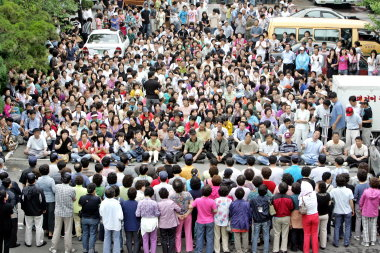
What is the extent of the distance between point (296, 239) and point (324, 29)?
1538 centimetres

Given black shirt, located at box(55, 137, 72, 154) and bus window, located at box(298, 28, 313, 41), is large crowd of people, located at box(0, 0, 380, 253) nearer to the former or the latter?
black shirt, located at box(55, 137, 72, 154)

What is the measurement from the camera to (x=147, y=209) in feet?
50.1

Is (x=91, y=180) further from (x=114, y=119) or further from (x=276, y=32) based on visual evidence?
(x=276, y=32)

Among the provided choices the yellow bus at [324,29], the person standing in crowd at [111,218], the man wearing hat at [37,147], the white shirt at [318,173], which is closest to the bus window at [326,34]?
the yellow bus at [324,29]

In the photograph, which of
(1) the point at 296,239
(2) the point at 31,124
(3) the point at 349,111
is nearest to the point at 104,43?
(2) the point at 31,124

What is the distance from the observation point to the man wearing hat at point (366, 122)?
21.7 m

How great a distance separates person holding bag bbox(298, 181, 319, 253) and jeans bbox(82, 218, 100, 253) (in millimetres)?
4267

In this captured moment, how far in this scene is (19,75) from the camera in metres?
24.8

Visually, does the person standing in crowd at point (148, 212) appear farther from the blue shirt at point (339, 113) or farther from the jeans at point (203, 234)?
the blue shirt at point (339, 113)

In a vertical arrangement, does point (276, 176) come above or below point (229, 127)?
above

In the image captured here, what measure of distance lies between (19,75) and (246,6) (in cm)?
1281

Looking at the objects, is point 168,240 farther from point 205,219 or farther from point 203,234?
point 205,219

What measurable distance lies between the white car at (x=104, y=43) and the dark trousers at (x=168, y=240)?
14.7 m

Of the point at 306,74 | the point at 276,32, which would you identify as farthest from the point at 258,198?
the point at 276,32
